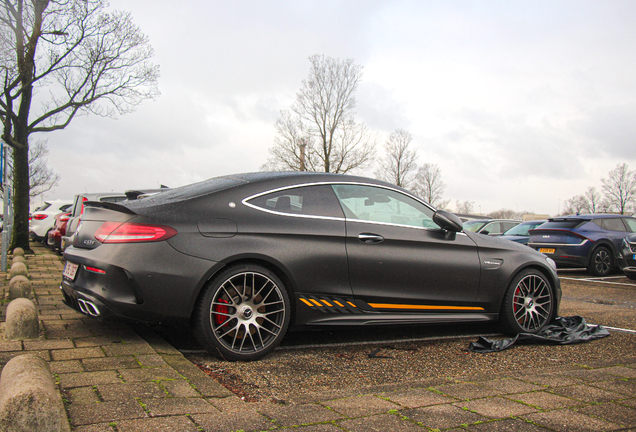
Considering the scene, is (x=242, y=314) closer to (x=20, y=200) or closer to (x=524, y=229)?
(x=524, y=229)

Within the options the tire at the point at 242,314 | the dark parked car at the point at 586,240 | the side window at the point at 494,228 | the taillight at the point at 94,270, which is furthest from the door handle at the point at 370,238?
the side window at the point at 494,228

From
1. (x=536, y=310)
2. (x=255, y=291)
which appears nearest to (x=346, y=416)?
(x=255, y=291)

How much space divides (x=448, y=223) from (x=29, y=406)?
3.71 metres

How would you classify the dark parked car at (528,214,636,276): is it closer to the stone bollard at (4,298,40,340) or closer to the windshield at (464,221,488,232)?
the windshield at (464,221,488,232)

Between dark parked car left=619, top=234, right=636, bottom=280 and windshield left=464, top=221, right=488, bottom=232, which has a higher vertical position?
windshield left=464, top=221, right=488, bottom=232

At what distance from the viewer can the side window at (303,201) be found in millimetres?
4219

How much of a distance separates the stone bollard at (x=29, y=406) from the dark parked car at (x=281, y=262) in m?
1.38

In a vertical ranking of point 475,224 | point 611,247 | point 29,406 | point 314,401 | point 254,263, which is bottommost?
point 314,401

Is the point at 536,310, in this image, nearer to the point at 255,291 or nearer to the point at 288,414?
the point at 255,291

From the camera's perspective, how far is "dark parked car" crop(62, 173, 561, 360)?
12.2 ft

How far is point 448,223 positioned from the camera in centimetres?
486

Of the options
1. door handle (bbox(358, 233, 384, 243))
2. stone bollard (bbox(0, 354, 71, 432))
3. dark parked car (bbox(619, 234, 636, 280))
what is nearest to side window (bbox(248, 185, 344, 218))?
door handle (bbox(358, 233, 384, 243))

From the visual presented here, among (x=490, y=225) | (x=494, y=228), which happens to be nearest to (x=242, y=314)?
(x=490, y=225)

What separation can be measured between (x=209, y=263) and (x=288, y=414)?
1.39 m
